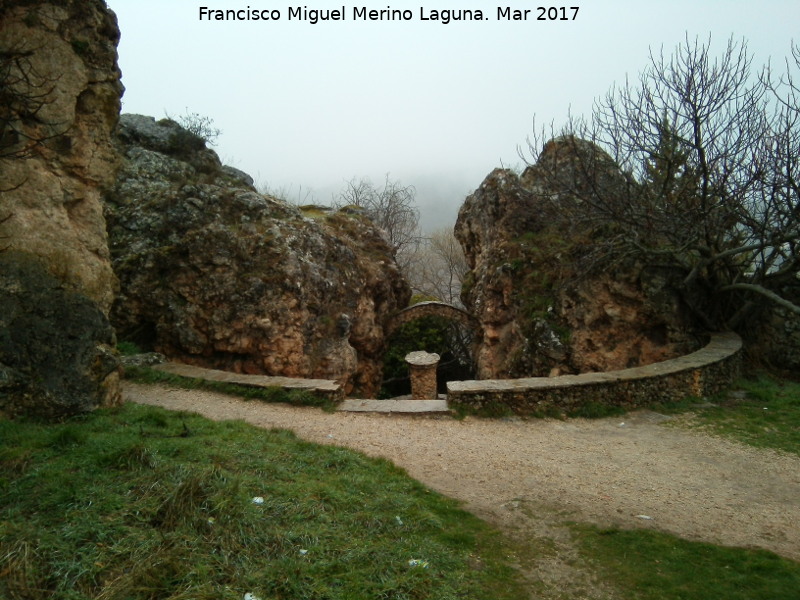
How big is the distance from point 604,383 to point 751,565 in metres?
4.65

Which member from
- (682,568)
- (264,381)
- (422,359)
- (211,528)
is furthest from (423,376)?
(211,528)

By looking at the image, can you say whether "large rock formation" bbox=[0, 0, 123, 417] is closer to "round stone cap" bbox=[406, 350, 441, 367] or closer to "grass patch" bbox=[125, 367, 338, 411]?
"grass patch" bbox=[125, 367, 338, 411]

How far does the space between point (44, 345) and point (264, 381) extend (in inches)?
157

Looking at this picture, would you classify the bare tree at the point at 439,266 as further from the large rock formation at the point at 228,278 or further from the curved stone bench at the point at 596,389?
the curved stone bench at the point at 596,389

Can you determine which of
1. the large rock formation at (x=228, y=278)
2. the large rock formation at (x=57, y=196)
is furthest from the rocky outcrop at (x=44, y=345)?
the large rock formation at (x=228, y=278)

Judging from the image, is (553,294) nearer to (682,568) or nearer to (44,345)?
(682,568)

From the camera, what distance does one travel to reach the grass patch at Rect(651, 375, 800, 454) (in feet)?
23.3

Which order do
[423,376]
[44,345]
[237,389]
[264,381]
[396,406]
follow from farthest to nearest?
[423,376] → [264,381] → [237,389] → [396,406] → [44,345]

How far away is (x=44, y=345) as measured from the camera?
533 centimetres

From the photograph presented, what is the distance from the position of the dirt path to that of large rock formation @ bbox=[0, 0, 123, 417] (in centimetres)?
223

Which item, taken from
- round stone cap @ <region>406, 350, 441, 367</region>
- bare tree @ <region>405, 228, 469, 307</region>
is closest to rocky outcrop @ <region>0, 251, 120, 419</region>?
round stone cap @ <region>406, 350, 441, 367</region>

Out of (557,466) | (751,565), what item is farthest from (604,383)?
(751,565)

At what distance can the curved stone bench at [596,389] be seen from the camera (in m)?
8.25

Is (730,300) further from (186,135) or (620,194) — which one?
(186,135)
